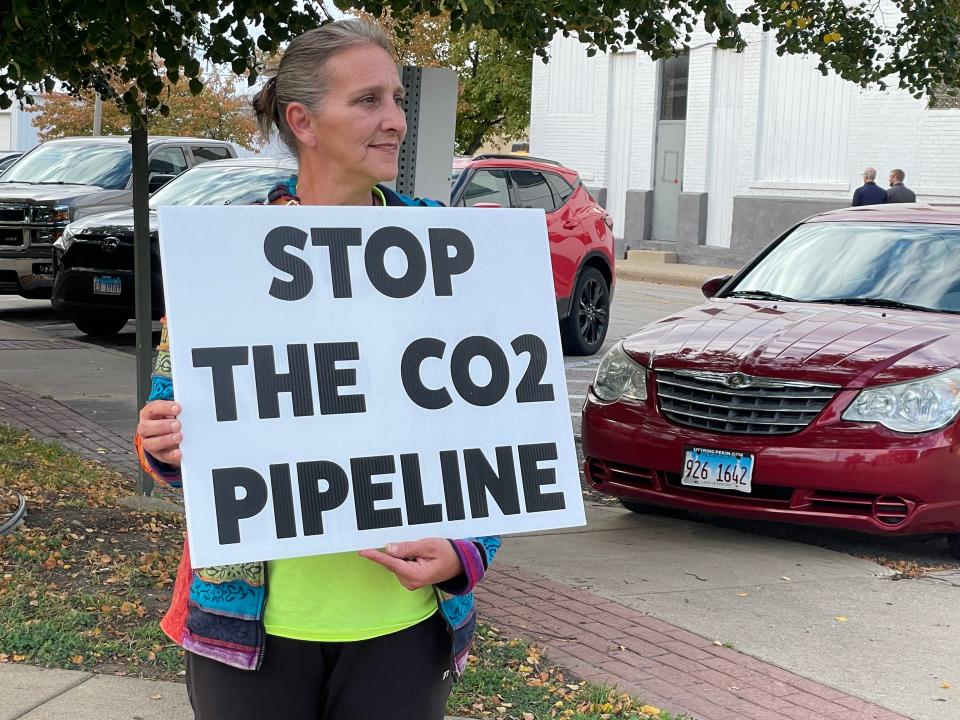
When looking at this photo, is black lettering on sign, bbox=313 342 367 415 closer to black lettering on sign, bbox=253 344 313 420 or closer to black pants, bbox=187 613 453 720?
black lettering on sign, bbox=253 344 313 420

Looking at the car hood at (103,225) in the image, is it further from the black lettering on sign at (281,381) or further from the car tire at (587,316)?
the black lettering on sign at (281,381)

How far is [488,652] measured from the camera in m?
4.82

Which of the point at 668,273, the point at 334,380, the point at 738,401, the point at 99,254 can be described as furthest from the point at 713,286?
the point at 668,273

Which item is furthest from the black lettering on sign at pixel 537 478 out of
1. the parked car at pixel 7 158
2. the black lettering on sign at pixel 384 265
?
the parked car at pixel 7 158

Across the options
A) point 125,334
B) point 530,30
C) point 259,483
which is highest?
point 530,30

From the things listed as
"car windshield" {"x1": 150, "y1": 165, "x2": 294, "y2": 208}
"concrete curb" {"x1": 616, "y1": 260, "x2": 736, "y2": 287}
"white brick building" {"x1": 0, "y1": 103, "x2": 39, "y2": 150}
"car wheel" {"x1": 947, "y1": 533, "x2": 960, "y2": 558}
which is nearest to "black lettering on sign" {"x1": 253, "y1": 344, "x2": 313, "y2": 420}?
"car wheel" {"x1": 947, "y1": 533, "x2": 960, "y2": 558}

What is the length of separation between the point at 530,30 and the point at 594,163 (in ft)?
84.4

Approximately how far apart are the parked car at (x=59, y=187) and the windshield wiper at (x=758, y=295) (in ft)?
28.0

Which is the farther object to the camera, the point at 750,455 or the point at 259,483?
the point at 750,455

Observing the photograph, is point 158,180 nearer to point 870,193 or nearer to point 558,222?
point 558,222

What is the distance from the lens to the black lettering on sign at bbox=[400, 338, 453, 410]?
2.40m

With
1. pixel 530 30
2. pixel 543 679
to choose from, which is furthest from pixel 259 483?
pixel 530 30

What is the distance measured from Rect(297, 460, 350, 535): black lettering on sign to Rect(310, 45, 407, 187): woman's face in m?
0.52

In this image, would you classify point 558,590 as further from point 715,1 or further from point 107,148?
point 107,148
